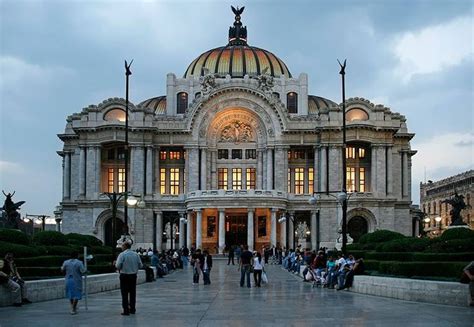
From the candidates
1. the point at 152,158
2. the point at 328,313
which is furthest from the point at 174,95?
the point at 328,313

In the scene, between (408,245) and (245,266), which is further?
(408,245)

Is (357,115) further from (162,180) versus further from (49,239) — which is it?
(49,239)

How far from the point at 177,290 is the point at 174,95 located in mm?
77494

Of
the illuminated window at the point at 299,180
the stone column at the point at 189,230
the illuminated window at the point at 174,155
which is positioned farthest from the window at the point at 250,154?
the stone column at the point at 189,230

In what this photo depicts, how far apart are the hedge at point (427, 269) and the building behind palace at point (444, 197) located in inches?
3338

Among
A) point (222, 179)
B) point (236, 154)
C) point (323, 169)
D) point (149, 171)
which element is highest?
point (236, 154)

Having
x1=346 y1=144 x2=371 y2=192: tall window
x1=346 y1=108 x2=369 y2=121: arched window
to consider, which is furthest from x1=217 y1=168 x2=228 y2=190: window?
x1=346 y1=108 x2=369 y2=121: arched window

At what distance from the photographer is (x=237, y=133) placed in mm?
102875

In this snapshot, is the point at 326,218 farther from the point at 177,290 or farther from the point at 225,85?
the point at 177,290

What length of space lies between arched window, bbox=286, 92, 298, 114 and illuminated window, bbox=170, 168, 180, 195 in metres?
19.9

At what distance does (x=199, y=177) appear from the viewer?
99812 millimetres

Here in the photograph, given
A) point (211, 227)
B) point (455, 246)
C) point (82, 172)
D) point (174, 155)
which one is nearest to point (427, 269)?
point (455, 246)

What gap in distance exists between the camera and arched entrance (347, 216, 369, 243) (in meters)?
98.2

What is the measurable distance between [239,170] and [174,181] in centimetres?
826
